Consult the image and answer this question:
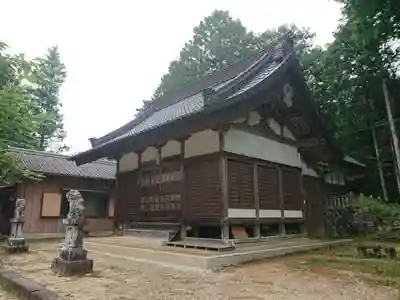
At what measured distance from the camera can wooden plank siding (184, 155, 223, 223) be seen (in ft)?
25.5

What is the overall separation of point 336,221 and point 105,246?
8.37 m

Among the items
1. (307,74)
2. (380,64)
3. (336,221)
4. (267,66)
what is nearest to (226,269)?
(267,66)

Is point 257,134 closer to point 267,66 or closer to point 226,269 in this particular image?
point 267,66

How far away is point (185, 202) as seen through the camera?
854 centimetres

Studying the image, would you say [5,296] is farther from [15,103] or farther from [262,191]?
[262,191]

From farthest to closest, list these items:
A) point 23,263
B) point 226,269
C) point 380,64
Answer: point 380,64
point 23,263
point 226,269

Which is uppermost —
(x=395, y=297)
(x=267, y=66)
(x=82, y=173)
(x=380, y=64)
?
(x=380, y=64)

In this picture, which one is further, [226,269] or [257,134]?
[257,134]

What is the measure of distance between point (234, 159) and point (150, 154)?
3.23m

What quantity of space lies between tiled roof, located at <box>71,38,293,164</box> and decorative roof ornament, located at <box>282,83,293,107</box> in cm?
82

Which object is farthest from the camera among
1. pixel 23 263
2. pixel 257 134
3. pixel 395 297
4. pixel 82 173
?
pixel 82 173

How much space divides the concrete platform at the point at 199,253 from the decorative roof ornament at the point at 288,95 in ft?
13.6

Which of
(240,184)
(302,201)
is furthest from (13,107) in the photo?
(302,201)

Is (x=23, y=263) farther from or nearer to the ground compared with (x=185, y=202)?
nearer to the ground
